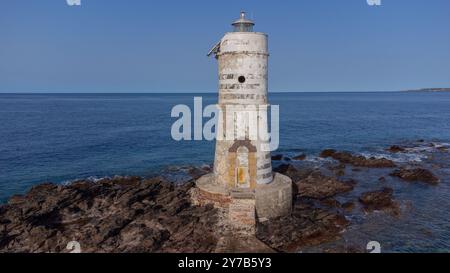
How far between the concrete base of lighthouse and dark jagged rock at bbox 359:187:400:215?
19.5 ft

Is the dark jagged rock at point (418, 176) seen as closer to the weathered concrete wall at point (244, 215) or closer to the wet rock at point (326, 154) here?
the wet rock at point (326, 154)

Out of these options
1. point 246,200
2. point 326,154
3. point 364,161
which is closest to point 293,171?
point 364,161

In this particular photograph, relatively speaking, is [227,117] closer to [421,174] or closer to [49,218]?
[49,218]

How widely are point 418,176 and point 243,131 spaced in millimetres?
17120

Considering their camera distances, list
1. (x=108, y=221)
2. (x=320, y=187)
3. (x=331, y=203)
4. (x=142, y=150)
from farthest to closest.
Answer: (x=142, y=150), (x=320, y=187), (x=331, y=203), (x=108, y=221)

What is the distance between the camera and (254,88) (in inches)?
686

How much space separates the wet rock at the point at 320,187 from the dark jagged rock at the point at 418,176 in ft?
17.4

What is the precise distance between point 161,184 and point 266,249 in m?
11.6

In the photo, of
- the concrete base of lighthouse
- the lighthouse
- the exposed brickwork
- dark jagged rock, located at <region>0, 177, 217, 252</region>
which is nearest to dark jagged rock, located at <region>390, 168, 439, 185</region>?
the concrete base of lighthouse

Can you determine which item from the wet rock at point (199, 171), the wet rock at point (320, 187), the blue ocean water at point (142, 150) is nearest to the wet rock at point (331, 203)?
the wet rock at point (320, 187)

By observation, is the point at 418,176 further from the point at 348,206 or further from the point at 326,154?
the point at 326,154

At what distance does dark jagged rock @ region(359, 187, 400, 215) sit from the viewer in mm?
20828

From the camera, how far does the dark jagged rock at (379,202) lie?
820 inches

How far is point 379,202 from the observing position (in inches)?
851
